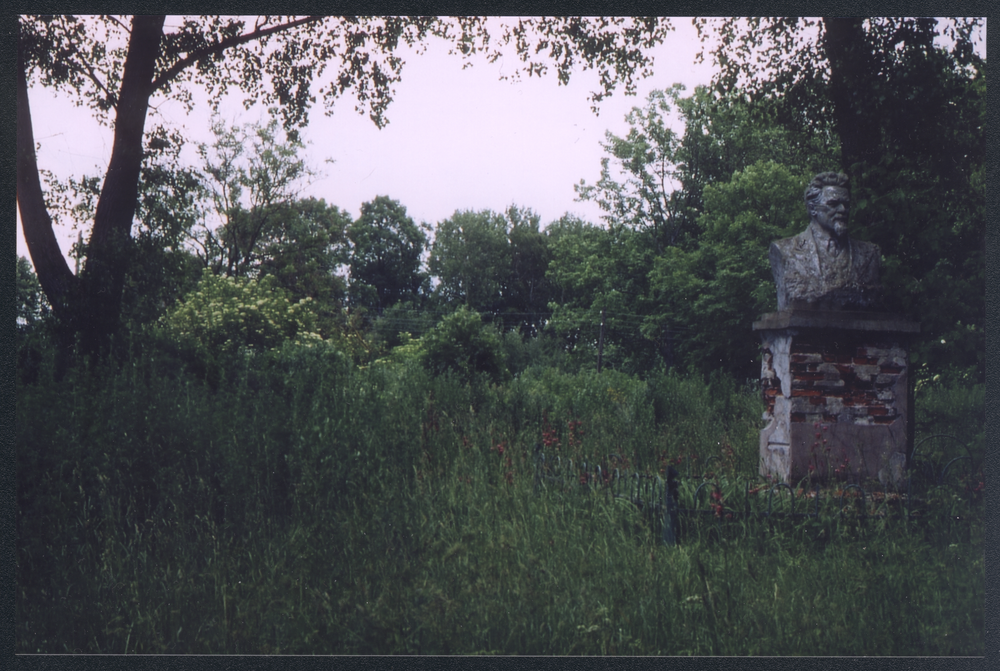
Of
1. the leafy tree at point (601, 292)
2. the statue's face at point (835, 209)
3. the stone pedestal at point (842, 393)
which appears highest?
the statue's face at point (835, 209)

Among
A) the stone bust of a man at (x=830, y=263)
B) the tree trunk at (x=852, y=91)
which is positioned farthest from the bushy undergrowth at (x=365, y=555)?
the tree trunk at (x=852, y=91)

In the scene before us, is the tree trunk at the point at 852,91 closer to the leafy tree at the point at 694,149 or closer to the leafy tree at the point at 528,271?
the leafy tree at the point at 694,149

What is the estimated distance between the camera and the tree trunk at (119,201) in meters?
4.94

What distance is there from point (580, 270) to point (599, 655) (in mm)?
3461

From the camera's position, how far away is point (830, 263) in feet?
16.1

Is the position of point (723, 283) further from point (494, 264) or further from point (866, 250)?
point (494, 264)

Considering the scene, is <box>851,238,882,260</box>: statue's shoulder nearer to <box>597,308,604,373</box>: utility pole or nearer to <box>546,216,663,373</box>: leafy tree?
<box>546,216,663,373</box>: leafy tree

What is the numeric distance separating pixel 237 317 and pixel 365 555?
8.66 feet

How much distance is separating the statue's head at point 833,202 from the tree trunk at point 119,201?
17.2ft

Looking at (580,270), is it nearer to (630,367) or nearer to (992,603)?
(630,367)

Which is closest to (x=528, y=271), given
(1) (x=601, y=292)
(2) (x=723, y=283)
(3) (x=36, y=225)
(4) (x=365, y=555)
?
(1) (x=601, y=292)

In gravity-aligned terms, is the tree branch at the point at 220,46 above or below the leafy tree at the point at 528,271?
above

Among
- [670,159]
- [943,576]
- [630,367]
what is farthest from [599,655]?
[670,159]

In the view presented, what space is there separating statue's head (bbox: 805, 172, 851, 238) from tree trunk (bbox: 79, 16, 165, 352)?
5237 mm
